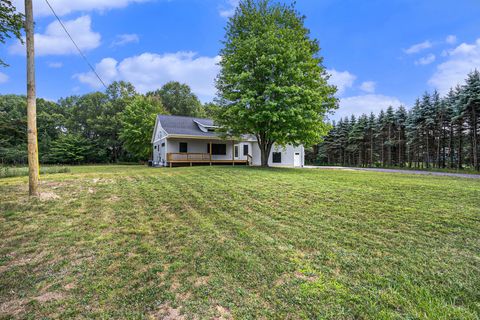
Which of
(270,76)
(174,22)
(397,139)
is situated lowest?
(397,139)

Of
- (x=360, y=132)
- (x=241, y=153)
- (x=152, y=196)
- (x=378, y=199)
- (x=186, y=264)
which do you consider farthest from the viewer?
(x=360, y=132)

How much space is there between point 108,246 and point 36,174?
14.3ft

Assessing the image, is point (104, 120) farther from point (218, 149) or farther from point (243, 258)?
point (243, 258)

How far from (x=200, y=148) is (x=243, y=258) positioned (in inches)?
705

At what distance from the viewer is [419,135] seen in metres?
24.1

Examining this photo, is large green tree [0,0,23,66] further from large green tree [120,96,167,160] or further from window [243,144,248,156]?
large green tree [120,96,167,160]

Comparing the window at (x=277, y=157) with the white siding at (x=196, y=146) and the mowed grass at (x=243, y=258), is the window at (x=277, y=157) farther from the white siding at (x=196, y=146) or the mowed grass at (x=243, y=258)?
the mowed grass at (x=243, y=258)

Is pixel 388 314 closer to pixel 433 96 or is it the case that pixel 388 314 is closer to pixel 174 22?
pixel 174 22

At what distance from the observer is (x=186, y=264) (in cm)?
300

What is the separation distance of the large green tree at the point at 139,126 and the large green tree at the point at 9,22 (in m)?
19.3

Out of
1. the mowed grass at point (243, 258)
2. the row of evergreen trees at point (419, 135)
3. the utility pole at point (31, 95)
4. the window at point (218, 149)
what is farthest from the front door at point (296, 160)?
the utility pole at point (31, 95)

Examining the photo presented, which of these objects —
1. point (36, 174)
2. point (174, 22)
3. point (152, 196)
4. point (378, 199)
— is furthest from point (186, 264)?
point (174, 22)

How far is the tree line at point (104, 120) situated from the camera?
27.2 metres

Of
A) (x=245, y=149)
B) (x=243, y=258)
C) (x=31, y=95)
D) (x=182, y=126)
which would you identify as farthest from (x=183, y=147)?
(x=243, y=258)
